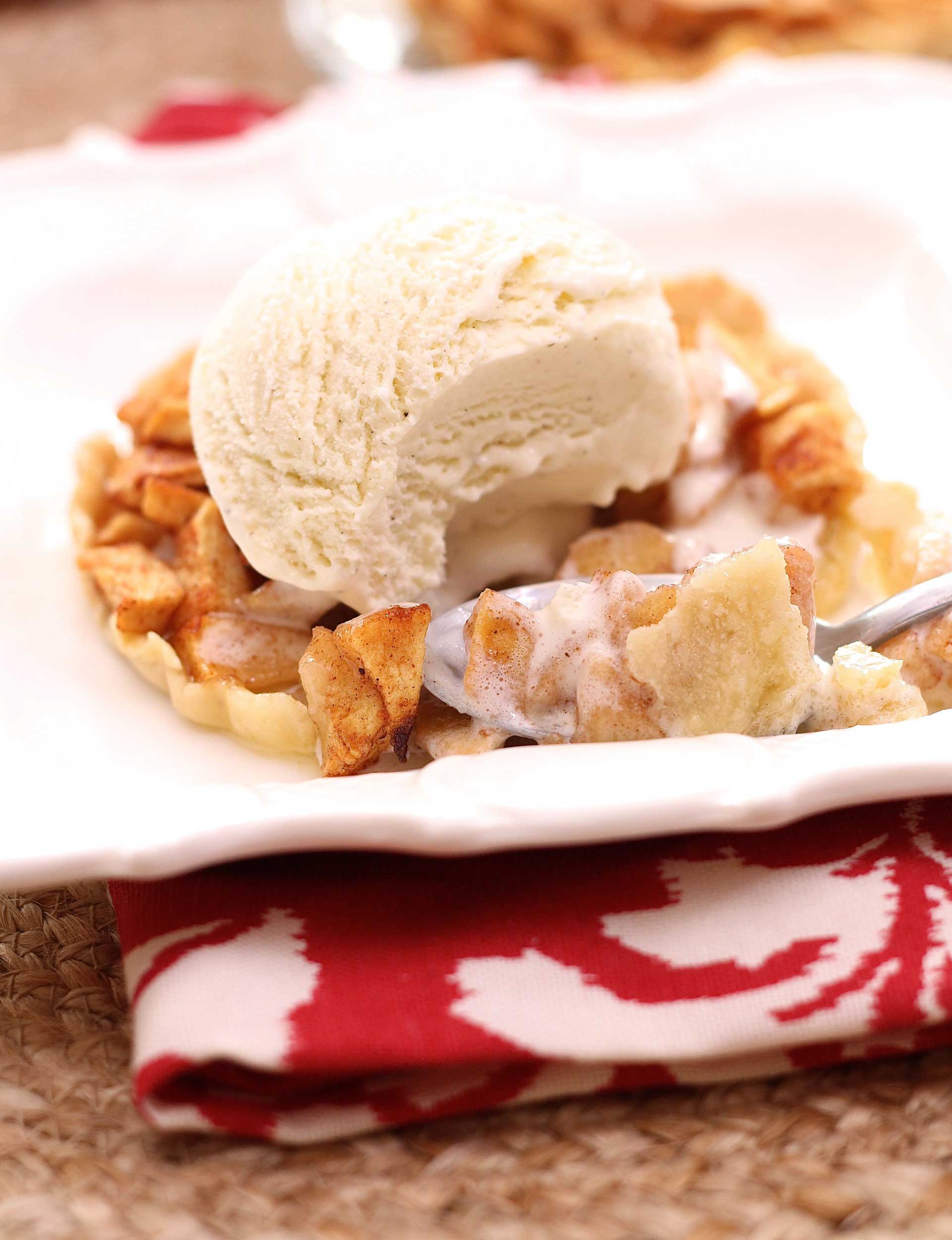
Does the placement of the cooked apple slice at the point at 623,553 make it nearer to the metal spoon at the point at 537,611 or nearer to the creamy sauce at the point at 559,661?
the metal spoon at the point at 537,611

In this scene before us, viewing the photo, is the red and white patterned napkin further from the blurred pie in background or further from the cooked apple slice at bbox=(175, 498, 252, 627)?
the blurred pie in background

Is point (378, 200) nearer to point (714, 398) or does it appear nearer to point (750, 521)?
point (714, 398)

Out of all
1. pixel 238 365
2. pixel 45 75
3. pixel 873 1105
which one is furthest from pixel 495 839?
pixel 45 75

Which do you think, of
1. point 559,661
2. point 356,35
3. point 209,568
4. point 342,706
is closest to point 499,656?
point 559,661

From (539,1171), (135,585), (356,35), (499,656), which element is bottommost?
(539,1171)

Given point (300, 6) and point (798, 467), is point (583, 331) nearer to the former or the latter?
point (798, 467)

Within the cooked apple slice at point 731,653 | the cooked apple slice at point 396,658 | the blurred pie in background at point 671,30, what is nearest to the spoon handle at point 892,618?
the cooked apple slice at point 731,653

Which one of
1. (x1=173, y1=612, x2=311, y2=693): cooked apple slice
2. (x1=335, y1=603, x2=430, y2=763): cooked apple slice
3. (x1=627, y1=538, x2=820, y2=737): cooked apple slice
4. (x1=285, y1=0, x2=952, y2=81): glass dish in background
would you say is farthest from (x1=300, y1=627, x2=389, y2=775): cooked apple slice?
(x1=285, y1=0, x2=952, y2=81): glass dish in background
